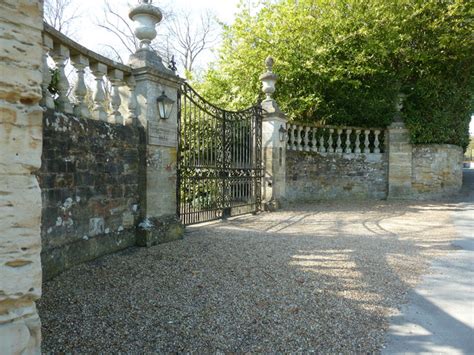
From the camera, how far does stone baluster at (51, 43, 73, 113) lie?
3.59 m

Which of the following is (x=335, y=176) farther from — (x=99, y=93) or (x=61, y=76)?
(x=61, y=76)

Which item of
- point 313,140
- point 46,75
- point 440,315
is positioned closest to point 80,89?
point 46,75

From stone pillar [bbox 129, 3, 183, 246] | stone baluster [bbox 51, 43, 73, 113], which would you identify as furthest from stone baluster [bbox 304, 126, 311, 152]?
stone baluster [bbox 51, 43, 73, 113]

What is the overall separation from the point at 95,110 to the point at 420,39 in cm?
1047

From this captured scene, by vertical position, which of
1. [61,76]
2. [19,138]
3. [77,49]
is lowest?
[19,138]

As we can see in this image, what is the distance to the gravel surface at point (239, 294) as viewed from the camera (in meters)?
2.38

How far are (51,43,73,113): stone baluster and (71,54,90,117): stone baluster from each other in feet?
0.65

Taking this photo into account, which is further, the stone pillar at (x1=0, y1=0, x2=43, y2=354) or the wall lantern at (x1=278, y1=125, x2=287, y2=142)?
the wall lantern at (x1=278, y1=125, x2=287, y2=142)

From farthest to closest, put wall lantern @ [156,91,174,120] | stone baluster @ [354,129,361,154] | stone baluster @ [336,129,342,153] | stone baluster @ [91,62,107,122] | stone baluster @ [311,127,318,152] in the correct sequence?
stone baluster @ [354,129,361,154] → stone baluster @ [336,129,342,153] → stone baluster @ [311,127,318,152] → wall lantern @ [156,91,174,120] → stone baluster @ [91,62,107,122]

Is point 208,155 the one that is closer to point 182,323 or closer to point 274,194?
point 274,194

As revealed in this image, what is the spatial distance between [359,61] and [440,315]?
870 cm

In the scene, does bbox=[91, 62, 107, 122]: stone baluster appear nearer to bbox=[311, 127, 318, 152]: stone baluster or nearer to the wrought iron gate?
the wrought iron gate

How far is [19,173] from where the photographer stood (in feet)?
5.40

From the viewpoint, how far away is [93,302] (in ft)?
9.52
